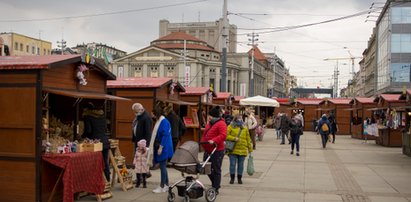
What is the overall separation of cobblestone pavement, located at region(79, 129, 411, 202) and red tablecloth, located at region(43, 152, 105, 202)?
632mm

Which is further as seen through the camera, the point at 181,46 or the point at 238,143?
the point at 181,46

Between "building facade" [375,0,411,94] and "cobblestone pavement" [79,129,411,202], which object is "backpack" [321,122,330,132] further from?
"building facade" [375,0,411,94]

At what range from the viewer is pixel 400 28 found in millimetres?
61500

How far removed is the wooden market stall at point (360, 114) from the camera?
109 feet

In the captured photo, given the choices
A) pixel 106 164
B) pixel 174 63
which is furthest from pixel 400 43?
pixel 106 164

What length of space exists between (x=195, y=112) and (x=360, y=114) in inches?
752

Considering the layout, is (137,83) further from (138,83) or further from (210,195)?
(210,195)

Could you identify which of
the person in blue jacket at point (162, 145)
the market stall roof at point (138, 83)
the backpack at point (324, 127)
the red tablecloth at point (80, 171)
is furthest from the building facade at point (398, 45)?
the red tablecloth at point (80, 171)

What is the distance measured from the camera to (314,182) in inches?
503

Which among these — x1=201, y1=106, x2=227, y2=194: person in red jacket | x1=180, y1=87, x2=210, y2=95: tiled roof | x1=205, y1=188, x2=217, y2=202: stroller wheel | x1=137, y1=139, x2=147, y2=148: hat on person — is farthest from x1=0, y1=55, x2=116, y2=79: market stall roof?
x1=180, y1=87, x2=210, y2=95: tiled roof

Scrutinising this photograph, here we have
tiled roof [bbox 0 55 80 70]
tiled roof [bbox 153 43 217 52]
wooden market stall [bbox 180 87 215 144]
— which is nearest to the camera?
tiled roof [bbox 0 55 80 70]

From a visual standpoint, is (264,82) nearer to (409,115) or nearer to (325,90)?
(325,90)

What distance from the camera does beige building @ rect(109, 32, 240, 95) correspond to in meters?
98.7

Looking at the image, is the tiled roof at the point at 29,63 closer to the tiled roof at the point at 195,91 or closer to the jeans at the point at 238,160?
the jeans at the point at 238,160
